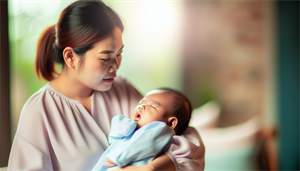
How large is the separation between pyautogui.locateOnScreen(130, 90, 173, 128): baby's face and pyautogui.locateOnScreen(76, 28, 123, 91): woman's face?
0.41ft

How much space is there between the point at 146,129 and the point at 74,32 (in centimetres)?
31

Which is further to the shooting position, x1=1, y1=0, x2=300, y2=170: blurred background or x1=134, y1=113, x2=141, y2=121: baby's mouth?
Answer: x1=1, y1=0, x2=300, y2=170: blurred background

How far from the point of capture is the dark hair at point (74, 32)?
0.60 m

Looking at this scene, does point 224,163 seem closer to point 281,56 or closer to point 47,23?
point 47,23

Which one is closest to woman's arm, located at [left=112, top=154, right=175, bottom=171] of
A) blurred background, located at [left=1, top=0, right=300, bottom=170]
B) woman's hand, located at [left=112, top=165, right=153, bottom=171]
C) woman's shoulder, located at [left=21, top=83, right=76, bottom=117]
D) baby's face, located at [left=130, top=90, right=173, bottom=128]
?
woman's hand, located at [left=112, top=165, right=153, bottom=171]

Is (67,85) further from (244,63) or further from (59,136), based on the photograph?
(244,63)

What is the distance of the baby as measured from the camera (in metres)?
0.56

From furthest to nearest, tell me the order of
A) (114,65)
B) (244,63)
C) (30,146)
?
(244,63), (114,65), (30,146)

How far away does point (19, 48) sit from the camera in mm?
706

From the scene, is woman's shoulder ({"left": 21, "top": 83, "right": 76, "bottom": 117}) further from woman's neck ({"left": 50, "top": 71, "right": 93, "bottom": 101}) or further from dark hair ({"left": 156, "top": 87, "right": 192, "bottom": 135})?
dark hair ({"left": 156, "top": 87, "right": 192, "bottom": 135})

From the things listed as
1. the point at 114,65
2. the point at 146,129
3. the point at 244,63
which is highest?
the point at 114,65

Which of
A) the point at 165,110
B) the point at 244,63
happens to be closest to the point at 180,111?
the point at 165,110

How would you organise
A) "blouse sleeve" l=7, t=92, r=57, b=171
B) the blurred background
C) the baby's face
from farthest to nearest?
the blurred background → the baby's face → "blouse sleeve" l=7, t=92, r=57, b=171

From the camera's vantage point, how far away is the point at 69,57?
62 centimetres
